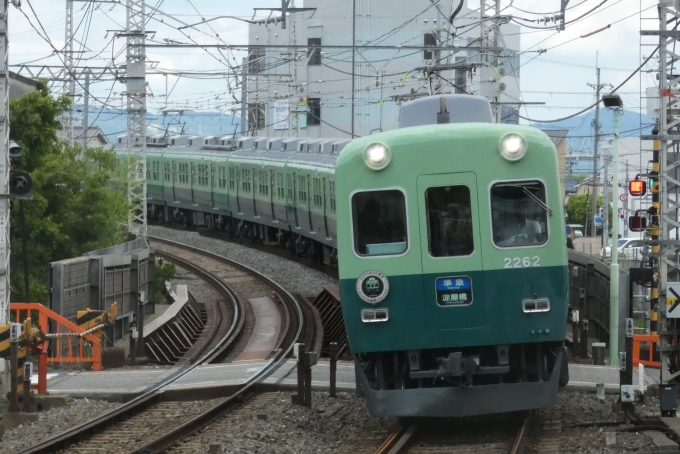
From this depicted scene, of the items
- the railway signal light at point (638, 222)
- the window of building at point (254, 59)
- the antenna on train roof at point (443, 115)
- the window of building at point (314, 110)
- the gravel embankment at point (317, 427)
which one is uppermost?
the window of building at point (254, 59)

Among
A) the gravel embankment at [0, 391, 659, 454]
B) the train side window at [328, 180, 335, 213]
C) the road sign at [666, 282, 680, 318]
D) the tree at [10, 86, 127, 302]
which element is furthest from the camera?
the train side window at [328, 180, 335, 213]

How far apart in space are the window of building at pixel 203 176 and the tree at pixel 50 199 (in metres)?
15.1

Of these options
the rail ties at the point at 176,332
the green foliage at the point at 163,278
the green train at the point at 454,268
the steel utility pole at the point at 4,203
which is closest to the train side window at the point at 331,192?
the green foliage at the point at 163,278

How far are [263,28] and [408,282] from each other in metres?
52.7

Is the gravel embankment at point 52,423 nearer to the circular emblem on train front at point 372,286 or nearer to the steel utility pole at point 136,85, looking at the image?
the circular emblem on train front at point 372,286

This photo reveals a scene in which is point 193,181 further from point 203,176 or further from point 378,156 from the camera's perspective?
point 378,156

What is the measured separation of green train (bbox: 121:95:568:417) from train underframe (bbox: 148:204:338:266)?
649 inches

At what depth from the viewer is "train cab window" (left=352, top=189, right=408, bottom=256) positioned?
9.31 m

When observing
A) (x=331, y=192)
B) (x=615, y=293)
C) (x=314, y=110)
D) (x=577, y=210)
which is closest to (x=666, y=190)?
(x=615, y=293)

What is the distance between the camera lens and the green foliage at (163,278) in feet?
76.5

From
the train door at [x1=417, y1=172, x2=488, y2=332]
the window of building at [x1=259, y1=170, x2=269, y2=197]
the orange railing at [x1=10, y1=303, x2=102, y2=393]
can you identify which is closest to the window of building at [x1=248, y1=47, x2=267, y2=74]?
the window of building at [x1=259, y1=170, x2=269, y2=197]

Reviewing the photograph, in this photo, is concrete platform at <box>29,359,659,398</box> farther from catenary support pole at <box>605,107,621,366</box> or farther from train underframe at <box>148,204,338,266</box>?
train underframe at <box>148,204,338,266</box>

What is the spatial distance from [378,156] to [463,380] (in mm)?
1900

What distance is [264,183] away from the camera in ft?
108
